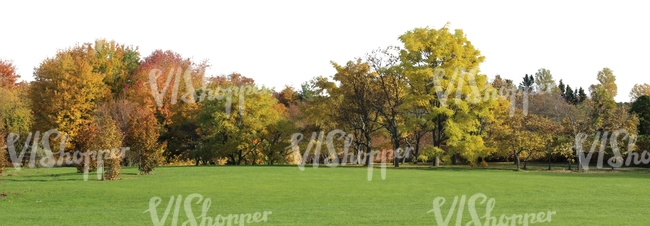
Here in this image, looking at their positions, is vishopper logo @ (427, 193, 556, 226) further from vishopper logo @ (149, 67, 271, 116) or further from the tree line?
vishopper logo @ (149, 67, 271, 116)

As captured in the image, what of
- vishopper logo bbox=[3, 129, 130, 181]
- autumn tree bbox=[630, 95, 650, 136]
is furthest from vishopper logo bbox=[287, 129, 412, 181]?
autumn tree bbox=[630, 95, 650, 136]

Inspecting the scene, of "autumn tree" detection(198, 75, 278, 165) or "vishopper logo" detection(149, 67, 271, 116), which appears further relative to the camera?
"vishopper logo" detection(149, 67, 271, 116)

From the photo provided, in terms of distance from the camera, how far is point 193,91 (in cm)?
6181

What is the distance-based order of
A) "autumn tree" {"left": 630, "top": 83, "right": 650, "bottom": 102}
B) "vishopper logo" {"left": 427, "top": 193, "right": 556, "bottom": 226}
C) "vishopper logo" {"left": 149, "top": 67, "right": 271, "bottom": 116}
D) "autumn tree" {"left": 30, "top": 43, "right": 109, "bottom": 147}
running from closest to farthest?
"vishopper logo" {"left": 427, "top": 193, "right": 556, "bottom": 226}
"autumn tree" {"left": 30, "top": 43, "right": 109, "bottom": 147}
"vishopper logo" {"left": 149, "top": 67, "right": 271, "bottom": 116}
"autumn tree" {"left": 630, "top": 83, "right": 650, "bottom": 102}

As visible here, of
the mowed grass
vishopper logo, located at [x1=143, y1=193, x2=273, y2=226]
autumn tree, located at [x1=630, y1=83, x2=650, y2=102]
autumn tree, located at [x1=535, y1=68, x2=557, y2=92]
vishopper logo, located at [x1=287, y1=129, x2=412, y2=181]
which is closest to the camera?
vishopper logo, located at [x1=143, y1=193, x2=273, y2=226]

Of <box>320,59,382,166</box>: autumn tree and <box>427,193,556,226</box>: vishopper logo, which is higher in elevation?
<box>320,59,382,166</box>: autumn tree

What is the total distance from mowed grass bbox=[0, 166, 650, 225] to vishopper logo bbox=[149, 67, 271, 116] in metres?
25.7

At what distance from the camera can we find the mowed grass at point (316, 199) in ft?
57.1

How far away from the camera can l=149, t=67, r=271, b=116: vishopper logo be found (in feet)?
191

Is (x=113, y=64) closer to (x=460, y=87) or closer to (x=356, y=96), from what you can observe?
(x=356, y=96)

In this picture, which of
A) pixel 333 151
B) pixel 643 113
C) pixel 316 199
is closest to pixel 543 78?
pixel 643 113

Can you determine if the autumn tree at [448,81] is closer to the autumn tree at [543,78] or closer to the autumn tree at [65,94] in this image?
the autumn tree at [65,94]

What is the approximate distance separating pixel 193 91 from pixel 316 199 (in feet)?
135

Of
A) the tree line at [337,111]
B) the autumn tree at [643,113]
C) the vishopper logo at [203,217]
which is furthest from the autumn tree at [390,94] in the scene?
the vishopper logo at [203,217]
